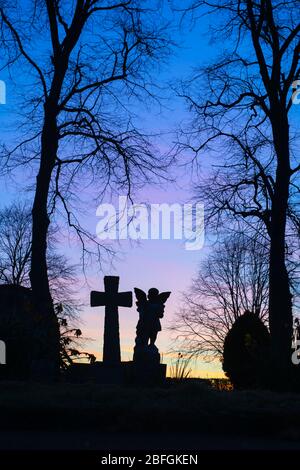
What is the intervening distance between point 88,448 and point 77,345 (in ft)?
36.2

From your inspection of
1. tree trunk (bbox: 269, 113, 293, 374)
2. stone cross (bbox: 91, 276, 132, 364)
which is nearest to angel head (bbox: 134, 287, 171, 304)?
stone cross (bbox: 91, 276, 132, 364)

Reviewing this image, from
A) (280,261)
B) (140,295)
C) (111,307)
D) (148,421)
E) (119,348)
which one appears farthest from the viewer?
(280,261)

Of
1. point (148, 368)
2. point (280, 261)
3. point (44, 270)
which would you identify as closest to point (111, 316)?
point (44, 270)

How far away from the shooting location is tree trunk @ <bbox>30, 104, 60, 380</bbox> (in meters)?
17.8

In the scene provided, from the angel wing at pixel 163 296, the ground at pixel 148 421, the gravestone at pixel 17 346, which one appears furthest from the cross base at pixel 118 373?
the ground at pixel 148 421

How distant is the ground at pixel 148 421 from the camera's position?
972cm

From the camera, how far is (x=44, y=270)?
20547mm

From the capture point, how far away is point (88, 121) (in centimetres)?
2250

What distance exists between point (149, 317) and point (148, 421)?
25.9 feet

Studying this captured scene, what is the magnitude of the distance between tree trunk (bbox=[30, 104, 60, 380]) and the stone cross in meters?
1.34

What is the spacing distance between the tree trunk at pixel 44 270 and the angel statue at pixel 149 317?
6.61 ft

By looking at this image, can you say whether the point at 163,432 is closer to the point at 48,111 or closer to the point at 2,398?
the point at 2,398

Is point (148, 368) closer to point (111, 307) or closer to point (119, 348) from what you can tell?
point (119, 348)

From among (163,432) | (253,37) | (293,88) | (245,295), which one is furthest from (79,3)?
(245,295)
